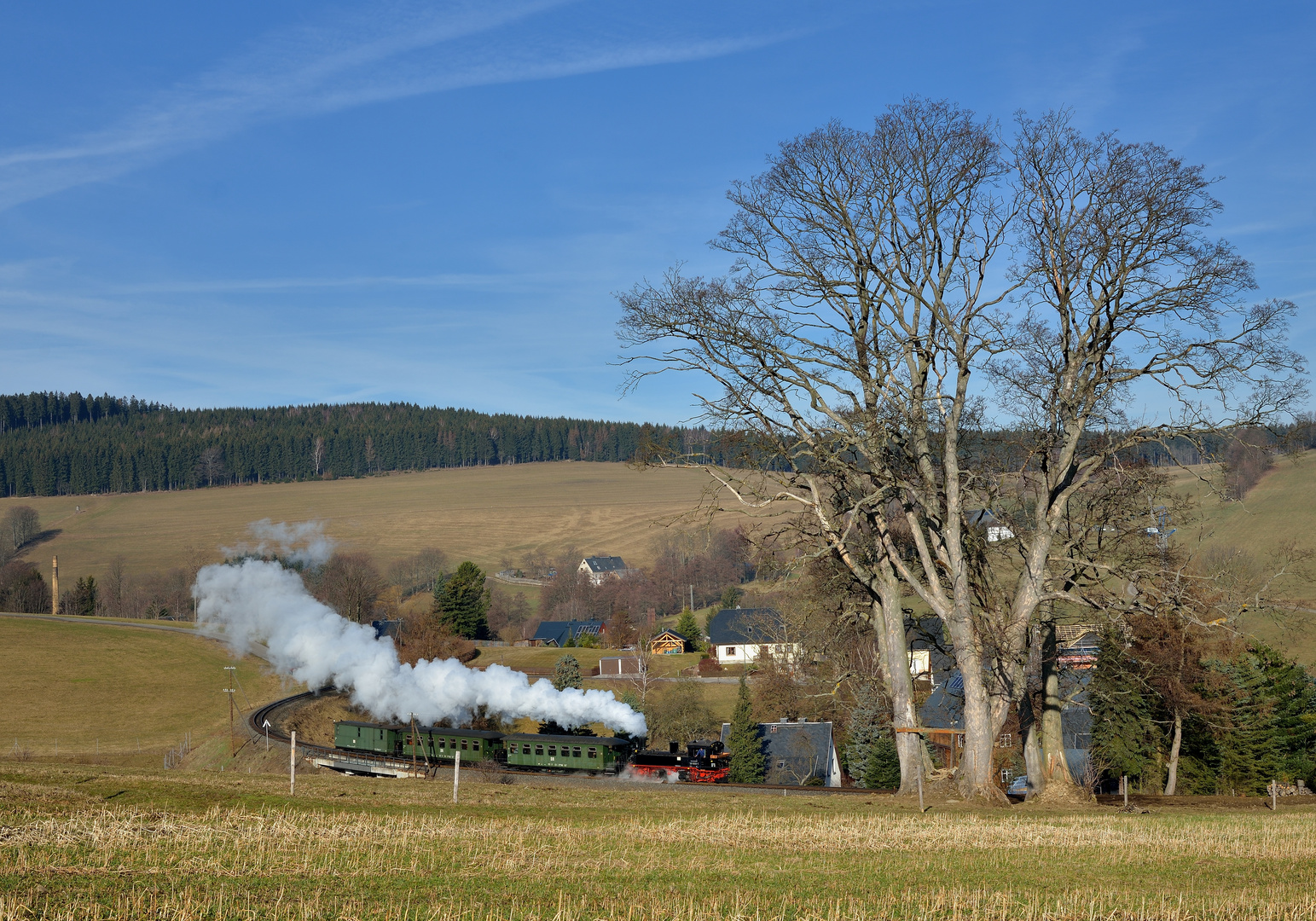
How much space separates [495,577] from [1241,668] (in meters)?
90.5

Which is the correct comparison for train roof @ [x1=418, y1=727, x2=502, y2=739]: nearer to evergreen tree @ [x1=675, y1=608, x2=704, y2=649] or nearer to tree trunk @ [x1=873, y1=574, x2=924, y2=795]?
tree trunk @ [x1=873, y1=574, x2=924, y2=795]

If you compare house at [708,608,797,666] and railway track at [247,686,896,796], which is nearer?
railway track at [247,686,896,796]

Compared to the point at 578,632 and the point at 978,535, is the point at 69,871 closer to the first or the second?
the point at 978,535

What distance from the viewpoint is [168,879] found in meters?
11.6

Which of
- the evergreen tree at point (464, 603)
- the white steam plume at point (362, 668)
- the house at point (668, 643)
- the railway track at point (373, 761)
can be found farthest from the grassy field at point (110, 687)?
the house at point (668, 643)

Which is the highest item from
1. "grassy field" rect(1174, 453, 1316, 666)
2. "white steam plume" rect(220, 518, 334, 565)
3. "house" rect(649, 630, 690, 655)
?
"grassy field" rect(1174, 453, 1316, 666)

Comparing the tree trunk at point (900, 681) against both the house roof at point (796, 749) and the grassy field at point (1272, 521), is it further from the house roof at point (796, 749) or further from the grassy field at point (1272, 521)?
the grassy field at point (1272, 521)

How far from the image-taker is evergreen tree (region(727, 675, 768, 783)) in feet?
156

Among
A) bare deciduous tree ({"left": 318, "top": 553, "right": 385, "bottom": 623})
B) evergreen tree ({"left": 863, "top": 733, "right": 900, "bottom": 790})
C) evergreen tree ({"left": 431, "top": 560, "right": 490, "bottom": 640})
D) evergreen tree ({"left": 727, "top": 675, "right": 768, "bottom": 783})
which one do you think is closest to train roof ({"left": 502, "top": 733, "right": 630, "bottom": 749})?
evergreen tree ({"left": 727, "top": 675, "right": 768, "bottom": 783})

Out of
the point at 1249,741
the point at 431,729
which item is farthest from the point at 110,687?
the point at 1249,741

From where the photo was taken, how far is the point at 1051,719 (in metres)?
24.0

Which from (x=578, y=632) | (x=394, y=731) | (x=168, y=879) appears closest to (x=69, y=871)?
(x=168, y=879)

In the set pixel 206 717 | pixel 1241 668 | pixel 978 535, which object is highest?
pixel 978 535

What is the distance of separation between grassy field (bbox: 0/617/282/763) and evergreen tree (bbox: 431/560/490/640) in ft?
62.2
